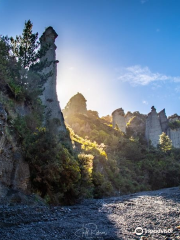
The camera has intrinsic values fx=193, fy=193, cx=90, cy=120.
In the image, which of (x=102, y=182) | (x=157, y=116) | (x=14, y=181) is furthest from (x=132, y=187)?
(x=157, y=116)

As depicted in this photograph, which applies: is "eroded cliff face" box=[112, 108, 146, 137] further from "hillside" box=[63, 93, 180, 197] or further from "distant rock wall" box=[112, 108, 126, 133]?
"hillside" box=[63, 93, 180, 197]

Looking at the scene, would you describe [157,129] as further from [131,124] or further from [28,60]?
[28,60]

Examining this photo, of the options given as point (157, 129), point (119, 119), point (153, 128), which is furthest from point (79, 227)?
point (119, 119)

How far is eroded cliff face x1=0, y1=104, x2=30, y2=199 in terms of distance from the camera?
7.82 metres

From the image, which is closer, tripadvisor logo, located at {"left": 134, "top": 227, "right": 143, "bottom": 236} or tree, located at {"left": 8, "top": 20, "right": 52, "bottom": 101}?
tripadvisor logo, located at {"left": 134, "top": 227, "right": 143, "bottom": 236}

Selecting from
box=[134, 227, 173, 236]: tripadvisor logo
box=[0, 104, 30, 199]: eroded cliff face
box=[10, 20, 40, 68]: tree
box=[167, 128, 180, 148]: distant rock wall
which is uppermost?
box=[10, 20, 40, 68]: tree

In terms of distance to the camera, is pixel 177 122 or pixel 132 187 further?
pixel 177 122

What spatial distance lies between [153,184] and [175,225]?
22.8 metres

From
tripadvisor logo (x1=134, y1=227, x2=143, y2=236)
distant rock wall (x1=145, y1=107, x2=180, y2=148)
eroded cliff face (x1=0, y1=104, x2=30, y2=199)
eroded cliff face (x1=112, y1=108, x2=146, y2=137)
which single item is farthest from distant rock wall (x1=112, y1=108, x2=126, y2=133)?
tripadvisor logo (x1=134, y1=227, x2=143, y2=236)

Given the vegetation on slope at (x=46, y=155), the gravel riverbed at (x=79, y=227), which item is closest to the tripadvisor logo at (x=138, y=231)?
the gravel riverbed at (x=79, y=227)

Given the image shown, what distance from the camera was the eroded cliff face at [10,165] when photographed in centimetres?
782

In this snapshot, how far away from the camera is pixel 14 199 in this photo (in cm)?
722

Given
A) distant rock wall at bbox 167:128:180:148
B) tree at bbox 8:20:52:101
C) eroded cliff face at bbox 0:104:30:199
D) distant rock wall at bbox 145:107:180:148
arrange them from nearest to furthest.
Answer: eroded cliff face at bbox 0:104:30:199, tree at bbox 8:20:52:101, distant rock wall at bbox 145:107:180:148, distant rock wall at bbox 167:128:180:148

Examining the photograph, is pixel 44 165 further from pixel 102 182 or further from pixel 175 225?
pixel 102 182
